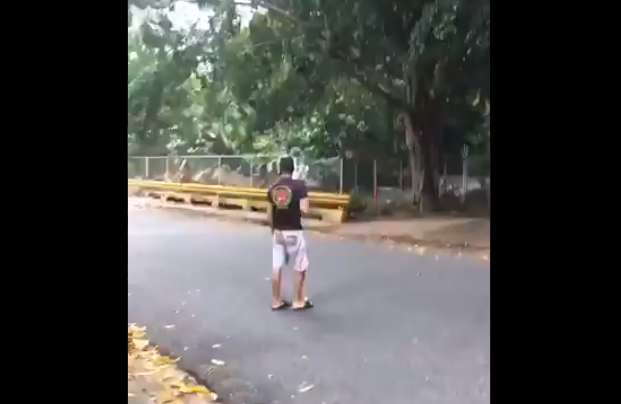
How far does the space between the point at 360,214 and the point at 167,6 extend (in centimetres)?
70

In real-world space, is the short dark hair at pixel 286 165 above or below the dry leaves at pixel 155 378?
above

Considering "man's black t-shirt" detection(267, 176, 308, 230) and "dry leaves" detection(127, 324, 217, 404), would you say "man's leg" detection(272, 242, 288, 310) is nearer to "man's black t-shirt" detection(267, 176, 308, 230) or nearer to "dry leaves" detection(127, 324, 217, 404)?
"man's black t-shirt" detection(267, 176, 308, 230)

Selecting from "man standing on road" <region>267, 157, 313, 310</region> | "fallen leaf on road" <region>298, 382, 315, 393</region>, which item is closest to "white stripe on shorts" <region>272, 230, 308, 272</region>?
"man standing on road" <region>267, 157, 313, 310</region>

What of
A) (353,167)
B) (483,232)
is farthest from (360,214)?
(483,232)

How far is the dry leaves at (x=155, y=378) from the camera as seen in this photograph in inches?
50.9

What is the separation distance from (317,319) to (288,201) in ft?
0.96

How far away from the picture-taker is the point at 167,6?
1.43m

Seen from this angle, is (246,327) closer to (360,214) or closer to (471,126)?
(360,214)

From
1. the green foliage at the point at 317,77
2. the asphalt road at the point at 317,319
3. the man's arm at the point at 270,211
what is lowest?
the asphalt road at the point at 317,319

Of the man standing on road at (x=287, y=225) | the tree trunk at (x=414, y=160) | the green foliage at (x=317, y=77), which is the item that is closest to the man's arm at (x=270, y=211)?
the man standing on road at (x=287, y=225)

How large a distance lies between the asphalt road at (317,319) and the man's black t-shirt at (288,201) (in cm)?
5

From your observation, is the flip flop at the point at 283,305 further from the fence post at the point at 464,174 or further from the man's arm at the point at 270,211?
the fence post at the point at 464,174

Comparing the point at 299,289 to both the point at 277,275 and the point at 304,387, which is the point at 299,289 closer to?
the point at 277,275

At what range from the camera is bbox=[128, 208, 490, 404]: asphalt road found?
4.30ft
